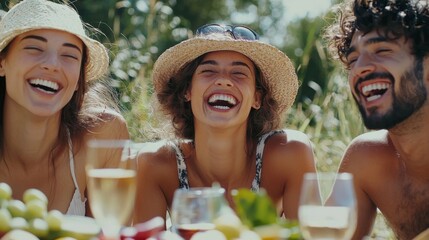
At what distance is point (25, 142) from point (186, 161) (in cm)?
83

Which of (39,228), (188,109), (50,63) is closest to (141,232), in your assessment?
(39,228)

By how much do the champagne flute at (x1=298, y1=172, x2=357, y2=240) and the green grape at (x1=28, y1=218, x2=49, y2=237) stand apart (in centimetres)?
58

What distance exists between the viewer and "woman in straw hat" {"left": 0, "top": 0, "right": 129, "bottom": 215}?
3330 millimetres

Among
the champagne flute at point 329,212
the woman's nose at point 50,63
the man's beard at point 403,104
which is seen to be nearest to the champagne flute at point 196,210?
the champagne flute at point 329,212

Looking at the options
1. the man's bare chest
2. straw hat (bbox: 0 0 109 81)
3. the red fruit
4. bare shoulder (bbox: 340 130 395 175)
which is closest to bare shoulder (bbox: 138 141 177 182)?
straw hat (bbox: 0 0 109 81)

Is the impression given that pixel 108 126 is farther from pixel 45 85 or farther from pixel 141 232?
pixel 141 232

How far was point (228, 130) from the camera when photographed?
3617 mm

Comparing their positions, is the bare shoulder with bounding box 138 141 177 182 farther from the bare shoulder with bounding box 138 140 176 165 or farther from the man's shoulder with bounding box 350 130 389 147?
the man's shoulder with bounding box 350 130 389 147

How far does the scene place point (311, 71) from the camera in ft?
61.8

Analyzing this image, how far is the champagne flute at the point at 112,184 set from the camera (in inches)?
70.6

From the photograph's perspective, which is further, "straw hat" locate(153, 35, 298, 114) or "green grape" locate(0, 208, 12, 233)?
"straw hat" locate(153, 35, 298, 114)

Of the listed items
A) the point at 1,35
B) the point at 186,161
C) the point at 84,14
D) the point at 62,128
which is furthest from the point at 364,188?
the point at 84,14

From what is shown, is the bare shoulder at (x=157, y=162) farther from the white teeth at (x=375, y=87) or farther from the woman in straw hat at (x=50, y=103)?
the white teeth at (x=375, y=87)

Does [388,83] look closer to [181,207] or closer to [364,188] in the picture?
[364,188]
